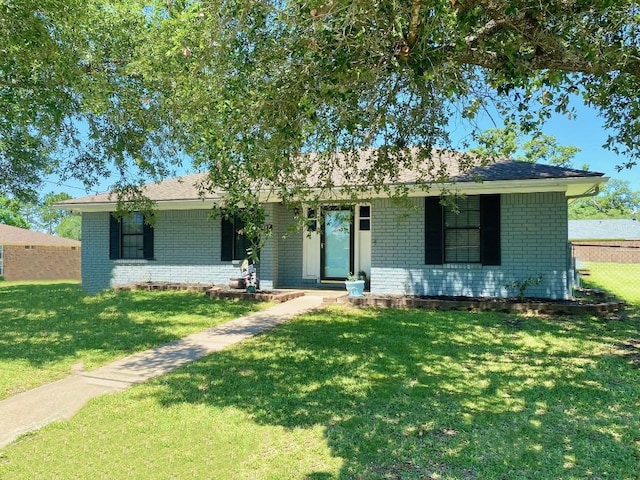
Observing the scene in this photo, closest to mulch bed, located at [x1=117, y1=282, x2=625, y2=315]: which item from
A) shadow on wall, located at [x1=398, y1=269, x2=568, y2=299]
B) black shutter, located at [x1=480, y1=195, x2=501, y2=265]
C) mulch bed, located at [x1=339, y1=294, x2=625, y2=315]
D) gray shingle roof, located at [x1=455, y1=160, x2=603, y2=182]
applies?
mulch bed, located at [x1=339, y1=294, x2=625, y2=315]

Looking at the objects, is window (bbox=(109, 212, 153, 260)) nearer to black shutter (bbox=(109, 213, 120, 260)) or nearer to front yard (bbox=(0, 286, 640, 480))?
black shutter (bbox=(109, 213, 120, 260))

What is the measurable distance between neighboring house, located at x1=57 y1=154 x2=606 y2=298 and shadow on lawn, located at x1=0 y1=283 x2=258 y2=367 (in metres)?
1.76

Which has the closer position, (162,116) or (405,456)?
(405,456)

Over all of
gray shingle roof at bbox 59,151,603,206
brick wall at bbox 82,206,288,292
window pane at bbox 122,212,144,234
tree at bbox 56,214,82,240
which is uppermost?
tree at bbox 56,214,82,240

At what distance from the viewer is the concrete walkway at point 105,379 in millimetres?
4113

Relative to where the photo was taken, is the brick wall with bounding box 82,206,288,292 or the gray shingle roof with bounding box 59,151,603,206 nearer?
the gray shingle roof with bounding box 59,151,603,206

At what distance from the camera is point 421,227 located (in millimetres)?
11078

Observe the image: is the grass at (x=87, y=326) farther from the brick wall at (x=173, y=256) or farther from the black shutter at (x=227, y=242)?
the black shutter at (x=227, y=242)

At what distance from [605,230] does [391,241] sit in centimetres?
4217

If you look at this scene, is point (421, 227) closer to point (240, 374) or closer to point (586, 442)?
point (240, 374)

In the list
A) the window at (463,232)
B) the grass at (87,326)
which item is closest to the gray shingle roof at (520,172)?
the window at (463,232)

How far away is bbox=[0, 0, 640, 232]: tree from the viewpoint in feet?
13.0

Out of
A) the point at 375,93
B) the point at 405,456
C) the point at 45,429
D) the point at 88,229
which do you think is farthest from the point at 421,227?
the point at 88,229

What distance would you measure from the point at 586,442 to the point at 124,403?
423 cm
